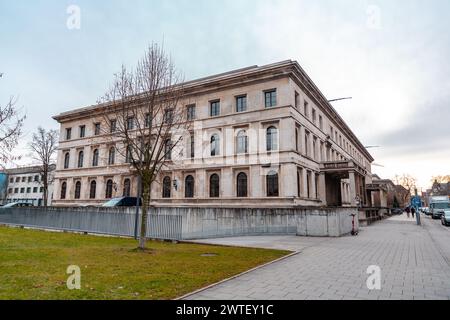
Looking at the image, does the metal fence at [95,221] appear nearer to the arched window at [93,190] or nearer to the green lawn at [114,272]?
the green lawn at [114,272]

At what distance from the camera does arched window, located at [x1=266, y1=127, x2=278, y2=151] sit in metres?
30.8

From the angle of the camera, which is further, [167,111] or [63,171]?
[63,171]

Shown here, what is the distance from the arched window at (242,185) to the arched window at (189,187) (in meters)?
5.83

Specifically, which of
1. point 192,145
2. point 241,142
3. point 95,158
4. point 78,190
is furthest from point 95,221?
point 78,190

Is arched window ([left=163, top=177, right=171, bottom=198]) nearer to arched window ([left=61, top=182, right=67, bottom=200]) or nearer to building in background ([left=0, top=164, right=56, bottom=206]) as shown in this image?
arched window ([left=61, top=182, right=67, bottom=200])

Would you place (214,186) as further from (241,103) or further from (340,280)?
(340,280)

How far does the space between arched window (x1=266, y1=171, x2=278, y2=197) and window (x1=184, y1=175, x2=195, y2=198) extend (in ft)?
29.7

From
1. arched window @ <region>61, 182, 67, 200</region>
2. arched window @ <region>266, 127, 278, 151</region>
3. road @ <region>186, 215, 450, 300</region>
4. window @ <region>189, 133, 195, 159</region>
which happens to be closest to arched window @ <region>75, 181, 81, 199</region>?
arched window @ <region>61, 182, 67, 200</region>

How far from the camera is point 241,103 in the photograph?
33312mm
